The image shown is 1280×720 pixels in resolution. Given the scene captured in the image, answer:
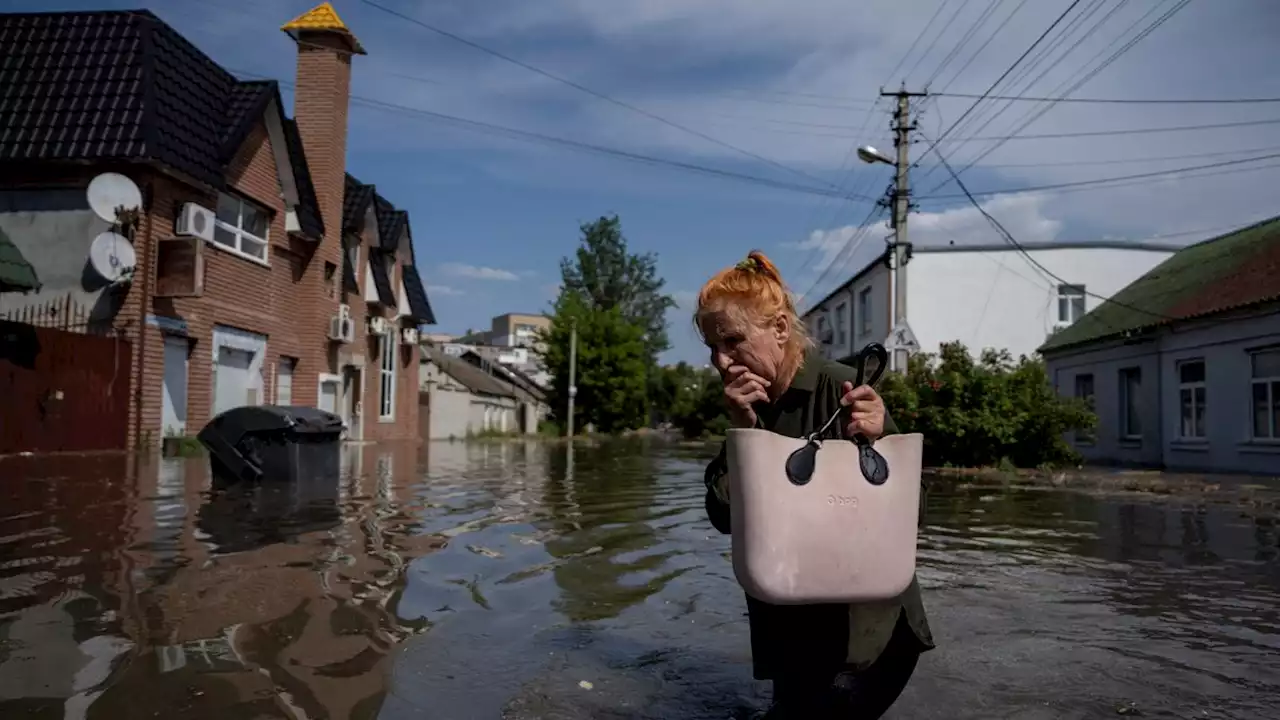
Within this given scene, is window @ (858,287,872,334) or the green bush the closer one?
the green bush

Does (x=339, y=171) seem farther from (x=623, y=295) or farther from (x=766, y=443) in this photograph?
(x=623, y=295)

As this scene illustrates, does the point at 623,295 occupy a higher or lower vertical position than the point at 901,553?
higher

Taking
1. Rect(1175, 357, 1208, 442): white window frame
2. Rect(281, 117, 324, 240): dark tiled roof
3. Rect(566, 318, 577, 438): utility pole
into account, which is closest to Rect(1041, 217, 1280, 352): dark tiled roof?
Rect(1175, 357, 1208, 442): white window frame

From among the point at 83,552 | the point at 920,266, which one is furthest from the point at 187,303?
the point at 920,266

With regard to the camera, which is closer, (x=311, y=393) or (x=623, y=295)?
(x=311, y=393)

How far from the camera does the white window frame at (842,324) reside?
154 ft

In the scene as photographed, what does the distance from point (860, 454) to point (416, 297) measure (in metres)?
32.0

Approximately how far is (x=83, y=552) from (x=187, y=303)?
40.3 feet

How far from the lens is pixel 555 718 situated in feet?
10.8

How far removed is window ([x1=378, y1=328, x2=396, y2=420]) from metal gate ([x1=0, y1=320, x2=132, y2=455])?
13.2 m

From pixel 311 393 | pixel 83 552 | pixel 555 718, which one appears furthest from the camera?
pixel 311 393

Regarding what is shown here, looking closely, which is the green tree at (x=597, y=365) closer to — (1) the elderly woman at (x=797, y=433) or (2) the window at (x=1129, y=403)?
(2) the window at (x=1129, y=403)

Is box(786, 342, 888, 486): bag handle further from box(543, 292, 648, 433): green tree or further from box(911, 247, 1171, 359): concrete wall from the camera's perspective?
box(543, 292, 648, 433): green tree

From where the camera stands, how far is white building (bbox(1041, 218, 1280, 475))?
1867 centimetres
